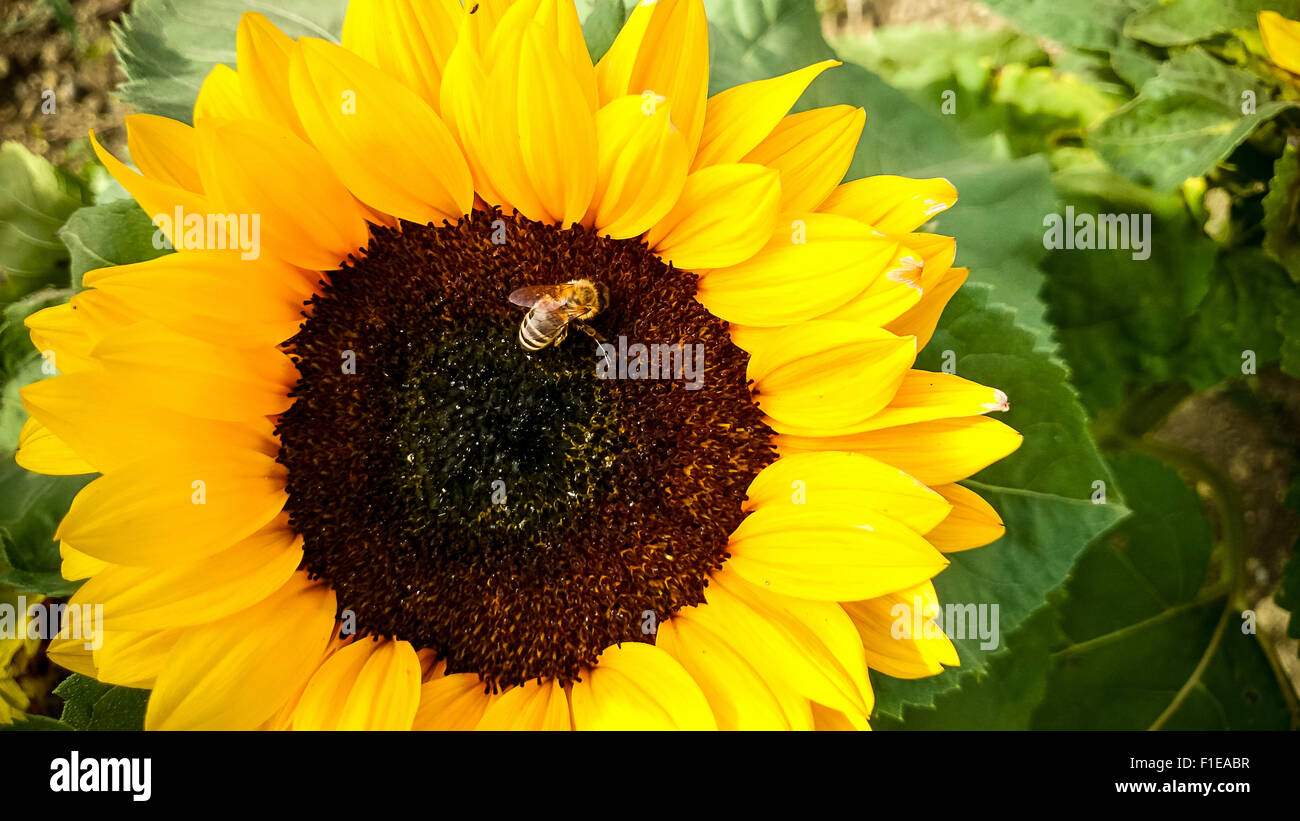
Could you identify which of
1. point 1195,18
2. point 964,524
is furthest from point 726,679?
point 1195,18

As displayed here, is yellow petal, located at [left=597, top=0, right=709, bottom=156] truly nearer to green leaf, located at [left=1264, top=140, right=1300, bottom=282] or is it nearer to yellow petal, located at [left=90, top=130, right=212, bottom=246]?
yellow petal, located at [left=90, top=130, right=212, bottom=246]

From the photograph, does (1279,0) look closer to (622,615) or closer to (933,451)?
(933,451)

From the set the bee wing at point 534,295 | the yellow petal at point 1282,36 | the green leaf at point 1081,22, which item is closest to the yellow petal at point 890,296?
the bee wing at point 534,295

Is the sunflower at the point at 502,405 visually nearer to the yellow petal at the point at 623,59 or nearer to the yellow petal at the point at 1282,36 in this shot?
the yellow petal at the point at 623,59

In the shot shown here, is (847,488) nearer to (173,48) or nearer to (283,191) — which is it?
(283,191)


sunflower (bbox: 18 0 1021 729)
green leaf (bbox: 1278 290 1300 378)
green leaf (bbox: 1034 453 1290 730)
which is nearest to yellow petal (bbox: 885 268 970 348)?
sunflower (bbox: 18 0 1021 729)

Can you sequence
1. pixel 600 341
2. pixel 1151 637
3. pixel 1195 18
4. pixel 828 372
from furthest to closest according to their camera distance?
pixel 1151 637 < pixel 1195 18 < pixel 600 341 < pixel 828 372
